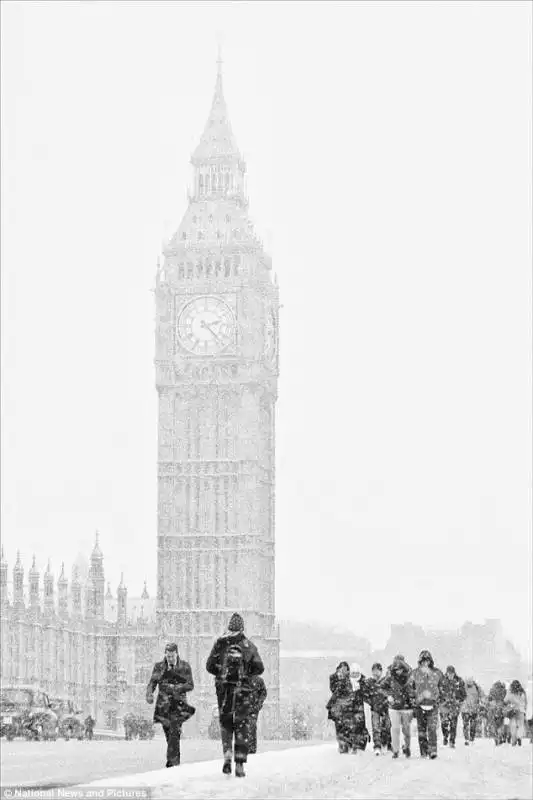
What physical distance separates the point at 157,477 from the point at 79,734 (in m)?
42.7

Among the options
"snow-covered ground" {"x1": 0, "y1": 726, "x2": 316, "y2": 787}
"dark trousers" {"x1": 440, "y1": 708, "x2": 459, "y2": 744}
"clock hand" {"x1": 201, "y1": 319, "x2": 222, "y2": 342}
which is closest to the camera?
"snow-covered ground" {"x1": 0, "y1": 726, "x2": 316, "y2": 787}

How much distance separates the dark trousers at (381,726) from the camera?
3017 centimetres

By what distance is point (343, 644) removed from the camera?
168m

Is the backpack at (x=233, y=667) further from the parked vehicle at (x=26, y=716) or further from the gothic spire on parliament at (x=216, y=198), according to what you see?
the gothic spire on parliament at (x=216, y=198)

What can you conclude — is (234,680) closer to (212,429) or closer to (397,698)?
(397,698)

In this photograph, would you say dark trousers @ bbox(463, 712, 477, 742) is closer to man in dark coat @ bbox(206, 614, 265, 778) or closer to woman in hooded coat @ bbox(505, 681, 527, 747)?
woman in hooded coat @ bbox(505, 681, 527, 747)

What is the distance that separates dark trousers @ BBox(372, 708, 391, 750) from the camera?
30.2 metres

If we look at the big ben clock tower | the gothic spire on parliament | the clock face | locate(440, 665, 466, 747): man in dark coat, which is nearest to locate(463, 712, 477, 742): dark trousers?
locate(440, 665, 466, 747): man in dark coat

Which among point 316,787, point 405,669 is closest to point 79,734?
point 405,669

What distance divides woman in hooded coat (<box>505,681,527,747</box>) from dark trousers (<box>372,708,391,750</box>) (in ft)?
25.6

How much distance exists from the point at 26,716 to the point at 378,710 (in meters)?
22.5

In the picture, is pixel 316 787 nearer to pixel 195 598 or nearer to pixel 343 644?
pixel 195 598

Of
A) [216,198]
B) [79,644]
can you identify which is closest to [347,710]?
[79,644]

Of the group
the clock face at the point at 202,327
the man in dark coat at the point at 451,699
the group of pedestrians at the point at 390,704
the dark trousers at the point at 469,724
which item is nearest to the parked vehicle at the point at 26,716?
the dark trousers at the point at 469,724
